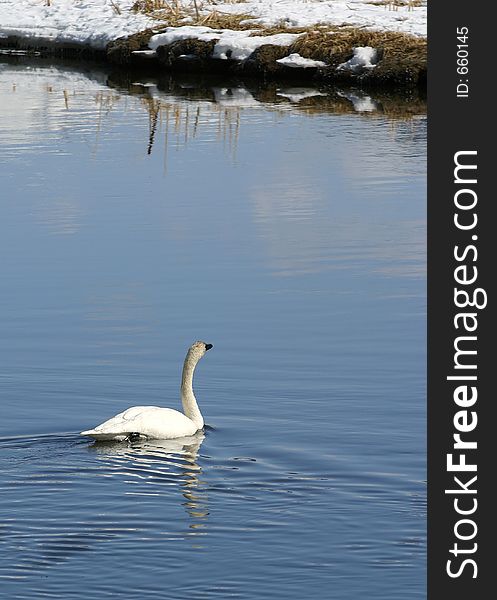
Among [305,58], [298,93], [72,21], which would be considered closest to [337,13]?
[305,58]

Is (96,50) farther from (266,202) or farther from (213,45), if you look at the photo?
(266,202)

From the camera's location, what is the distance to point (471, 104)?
7.50 metres

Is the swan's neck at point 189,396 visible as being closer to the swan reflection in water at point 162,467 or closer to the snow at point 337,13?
the swan reflection in water at point 162,467

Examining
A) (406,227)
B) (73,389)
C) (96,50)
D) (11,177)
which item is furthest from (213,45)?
(73,389)

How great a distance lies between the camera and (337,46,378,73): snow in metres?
29.1

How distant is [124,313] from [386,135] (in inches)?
405

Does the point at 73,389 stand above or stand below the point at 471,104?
below

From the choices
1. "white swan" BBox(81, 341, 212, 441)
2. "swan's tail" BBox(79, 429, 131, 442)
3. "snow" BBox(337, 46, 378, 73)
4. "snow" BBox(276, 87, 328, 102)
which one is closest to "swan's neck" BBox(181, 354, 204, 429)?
"white swan" BBox(81, 341, 212, 441)

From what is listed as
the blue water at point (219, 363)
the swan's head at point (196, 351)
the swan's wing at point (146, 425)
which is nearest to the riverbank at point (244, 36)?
the blue water at point (219, 363)

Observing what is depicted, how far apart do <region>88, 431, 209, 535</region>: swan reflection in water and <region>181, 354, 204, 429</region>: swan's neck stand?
0.10 meters

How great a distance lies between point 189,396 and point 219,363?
1.02 m

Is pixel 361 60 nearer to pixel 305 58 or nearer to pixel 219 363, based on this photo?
pixel 305 58

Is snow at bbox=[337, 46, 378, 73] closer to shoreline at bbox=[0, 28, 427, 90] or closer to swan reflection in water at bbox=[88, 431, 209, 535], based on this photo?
shoreline at bbox=[0, 28, 427, 90]

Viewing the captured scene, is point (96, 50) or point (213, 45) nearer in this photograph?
point (213, 45)
